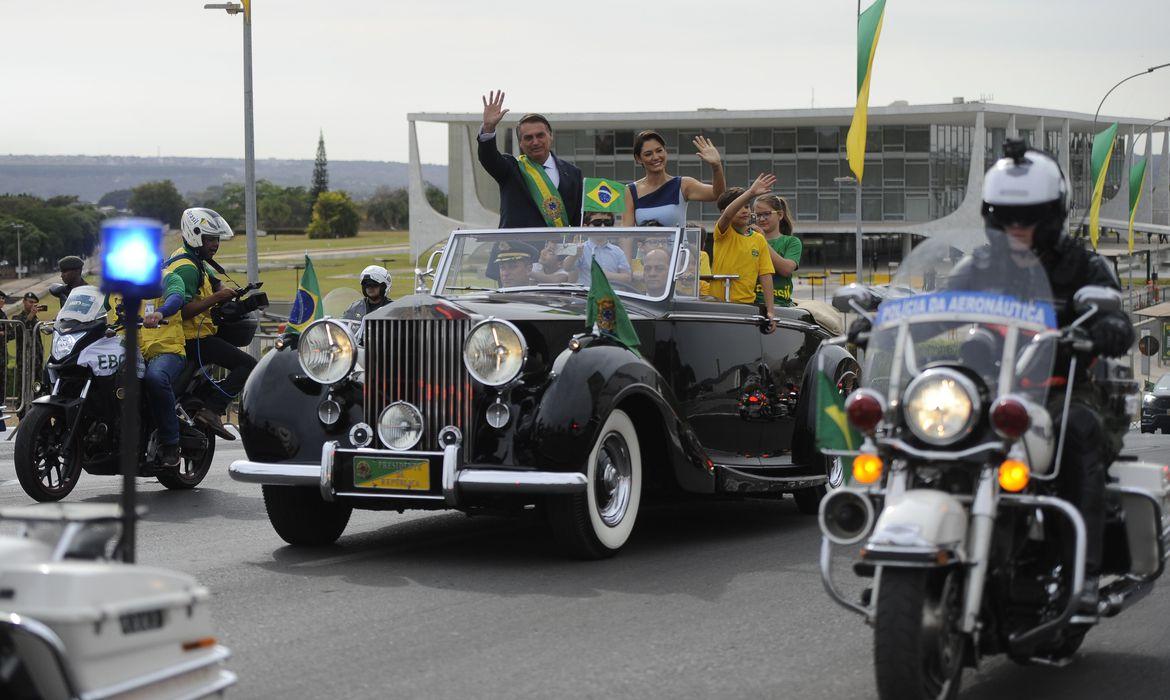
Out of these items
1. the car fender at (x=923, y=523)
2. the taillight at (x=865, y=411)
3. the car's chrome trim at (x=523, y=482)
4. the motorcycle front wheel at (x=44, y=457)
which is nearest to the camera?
the car fender at (x=923, y=523)

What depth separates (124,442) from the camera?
4449 millimetres

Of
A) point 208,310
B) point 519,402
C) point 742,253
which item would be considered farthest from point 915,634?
point 208,310

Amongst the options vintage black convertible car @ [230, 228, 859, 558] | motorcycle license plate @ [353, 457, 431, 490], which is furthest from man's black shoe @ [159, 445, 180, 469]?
motorcycle license plate @ [353, 457, 431, 490]

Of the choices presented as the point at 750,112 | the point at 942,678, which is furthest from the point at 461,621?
the point at 750,112

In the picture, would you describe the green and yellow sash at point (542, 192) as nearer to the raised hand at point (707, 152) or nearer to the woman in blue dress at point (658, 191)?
the woman in blue dress at point (658, 191)

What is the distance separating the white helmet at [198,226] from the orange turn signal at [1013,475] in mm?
7703

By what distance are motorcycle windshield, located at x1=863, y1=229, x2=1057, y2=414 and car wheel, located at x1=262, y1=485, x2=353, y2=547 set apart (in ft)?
13.2

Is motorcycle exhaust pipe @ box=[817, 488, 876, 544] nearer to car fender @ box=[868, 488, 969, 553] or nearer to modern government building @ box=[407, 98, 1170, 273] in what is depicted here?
car fender @ box=[868, 488, 969, 553]

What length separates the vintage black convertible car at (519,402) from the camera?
8.09 m

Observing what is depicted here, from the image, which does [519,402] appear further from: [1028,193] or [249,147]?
[249,147]

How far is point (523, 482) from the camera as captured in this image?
7891 mm

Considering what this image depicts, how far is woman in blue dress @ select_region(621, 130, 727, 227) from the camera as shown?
1066cm

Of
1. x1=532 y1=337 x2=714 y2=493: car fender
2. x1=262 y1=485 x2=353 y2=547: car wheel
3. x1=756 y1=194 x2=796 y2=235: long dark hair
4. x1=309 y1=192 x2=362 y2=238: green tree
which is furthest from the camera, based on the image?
x1=309 y1=192 x2=362 y2=238: green tree

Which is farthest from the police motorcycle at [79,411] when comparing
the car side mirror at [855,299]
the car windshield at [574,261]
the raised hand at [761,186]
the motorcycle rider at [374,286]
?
the car side mirror at [855,299]
